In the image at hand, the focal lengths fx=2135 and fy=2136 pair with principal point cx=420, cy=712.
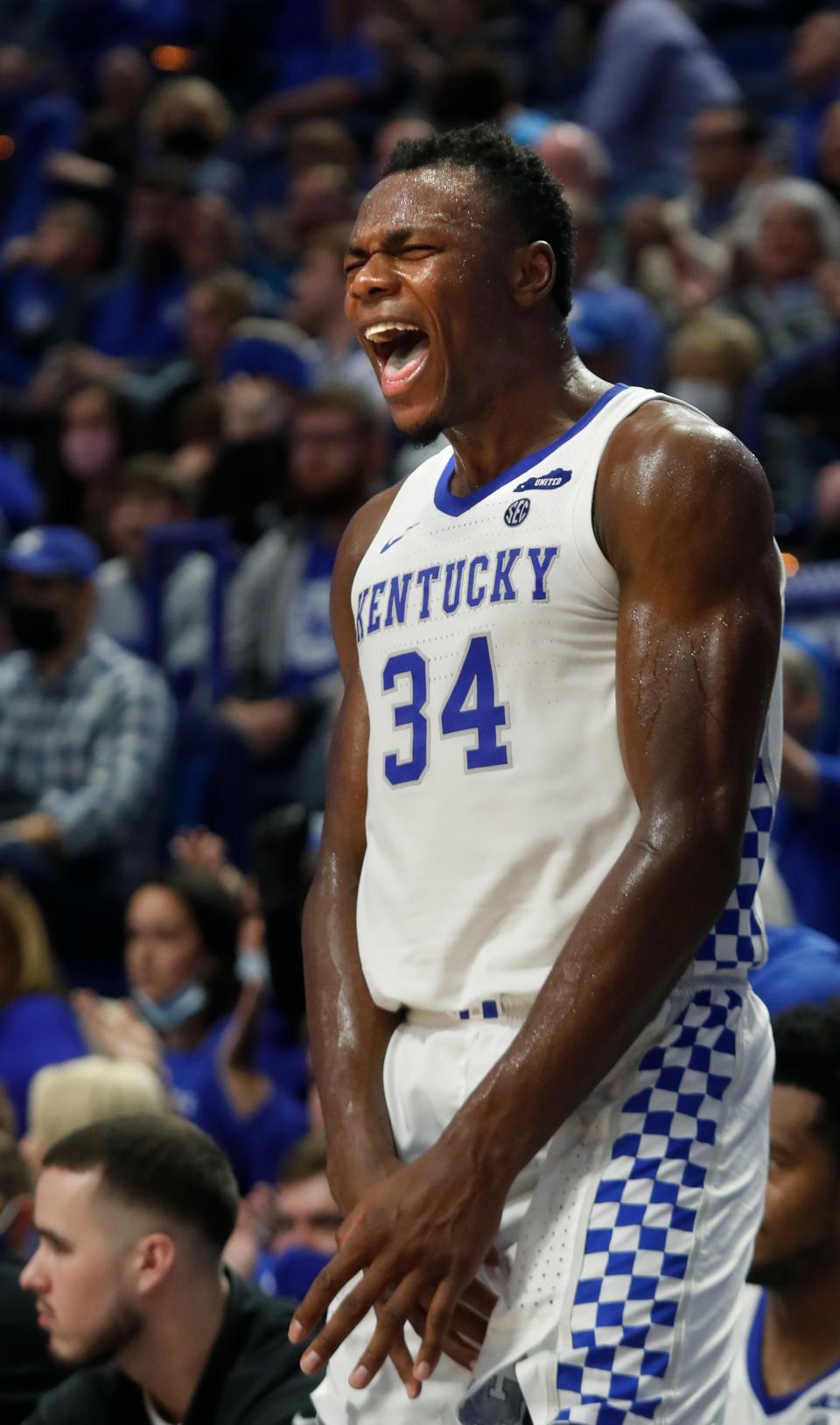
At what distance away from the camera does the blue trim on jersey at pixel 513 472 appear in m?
2.44

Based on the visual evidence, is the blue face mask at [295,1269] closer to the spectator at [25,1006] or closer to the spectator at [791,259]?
the spectator at [25,1006]

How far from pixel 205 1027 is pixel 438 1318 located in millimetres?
3988

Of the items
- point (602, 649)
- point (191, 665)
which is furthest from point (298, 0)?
point (602, 649)

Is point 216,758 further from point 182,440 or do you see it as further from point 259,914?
point 182,440

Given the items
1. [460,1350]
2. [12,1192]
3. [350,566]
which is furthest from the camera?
[12,1192]

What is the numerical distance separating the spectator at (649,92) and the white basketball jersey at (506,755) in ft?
25.0

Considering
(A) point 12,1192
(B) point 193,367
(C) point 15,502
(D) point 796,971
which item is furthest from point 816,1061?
(B) point 193,367

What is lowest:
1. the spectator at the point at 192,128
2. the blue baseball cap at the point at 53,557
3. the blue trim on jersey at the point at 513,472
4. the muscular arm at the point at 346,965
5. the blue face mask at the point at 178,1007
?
the blue face mask at the point at 178,1007

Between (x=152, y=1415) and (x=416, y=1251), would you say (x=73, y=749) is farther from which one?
(x=416, y=1251)

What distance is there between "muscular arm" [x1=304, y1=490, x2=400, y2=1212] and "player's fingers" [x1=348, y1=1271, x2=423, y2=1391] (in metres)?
0.14

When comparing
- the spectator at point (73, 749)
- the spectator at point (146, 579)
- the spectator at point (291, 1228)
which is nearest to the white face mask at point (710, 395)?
the spectator at point (146, 579)

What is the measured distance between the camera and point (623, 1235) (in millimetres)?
2186

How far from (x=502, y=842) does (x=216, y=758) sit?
470cm

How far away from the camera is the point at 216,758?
693cm
